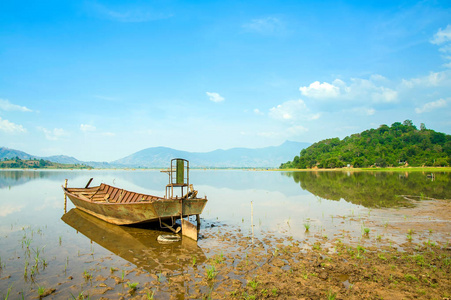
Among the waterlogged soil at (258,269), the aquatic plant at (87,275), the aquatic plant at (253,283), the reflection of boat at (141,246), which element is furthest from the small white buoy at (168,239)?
the aquatic plant at (253,283)

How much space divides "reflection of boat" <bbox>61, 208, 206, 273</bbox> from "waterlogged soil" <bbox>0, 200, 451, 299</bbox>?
0.04 metres

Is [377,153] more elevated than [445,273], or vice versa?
[377,153]

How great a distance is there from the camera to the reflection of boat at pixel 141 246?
9239mm

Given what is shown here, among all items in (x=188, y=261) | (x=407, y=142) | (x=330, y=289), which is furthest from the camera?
(x=407, y=142)

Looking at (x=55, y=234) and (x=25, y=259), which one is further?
(x=55, y=234)

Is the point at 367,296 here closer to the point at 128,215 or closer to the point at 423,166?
the point at 128,215

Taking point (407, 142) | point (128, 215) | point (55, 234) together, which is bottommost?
point (55, 234)

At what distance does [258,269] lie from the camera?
8.23m

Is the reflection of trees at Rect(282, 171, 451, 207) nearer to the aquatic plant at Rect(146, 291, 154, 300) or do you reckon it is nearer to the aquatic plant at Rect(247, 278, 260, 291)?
the aquatic plant at Rect(247, 278, 260, 291)

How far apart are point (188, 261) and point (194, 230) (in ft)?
9.45

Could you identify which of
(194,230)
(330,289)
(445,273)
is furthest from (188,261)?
(445,273)

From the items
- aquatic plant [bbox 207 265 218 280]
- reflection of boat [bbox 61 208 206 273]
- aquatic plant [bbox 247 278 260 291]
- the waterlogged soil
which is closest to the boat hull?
reflection of boat [bbox 61 208 206 273]

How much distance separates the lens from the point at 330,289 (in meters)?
6.53

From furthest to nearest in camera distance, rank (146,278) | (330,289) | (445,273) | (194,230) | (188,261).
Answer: (194,230) → (188,261) → (146,278) → (445,273) → (330,289)
